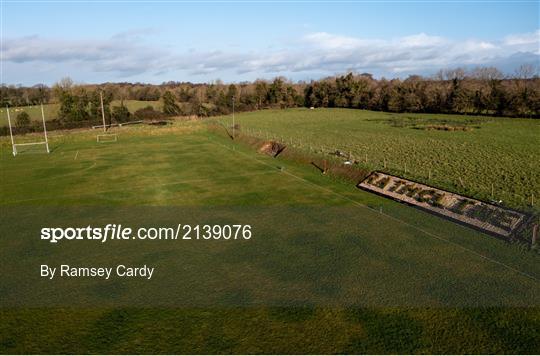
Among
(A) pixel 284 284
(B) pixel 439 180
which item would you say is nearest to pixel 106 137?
(B) pixel 439 180

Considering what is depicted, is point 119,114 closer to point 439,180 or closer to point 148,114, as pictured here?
point 148,114

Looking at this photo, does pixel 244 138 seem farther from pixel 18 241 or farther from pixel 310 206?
pixel 18 241

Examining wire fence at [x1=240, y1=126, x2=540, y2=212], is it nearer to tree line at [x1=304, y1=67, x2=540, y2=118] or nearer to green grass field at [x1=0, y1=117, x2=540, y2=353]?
green grass field at [x1=0, y1=117, x2=540, y2=353]

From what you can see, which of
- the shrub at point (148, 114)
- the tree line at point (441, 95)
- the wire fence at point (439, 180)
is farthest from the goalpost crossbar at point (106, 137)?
the tree line at point (441, 95)

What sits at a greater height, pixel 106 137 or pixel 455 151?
pixel 106 137

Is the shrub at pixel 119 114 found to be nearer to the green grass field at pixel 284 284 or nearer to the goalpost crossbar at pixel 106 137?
the goalpost crossbar at pixel 106 137

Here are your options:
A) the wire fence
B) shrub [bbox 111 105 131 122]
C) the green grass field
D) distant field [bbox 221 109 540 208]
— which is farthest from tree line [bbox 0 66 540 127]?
the green grass field
